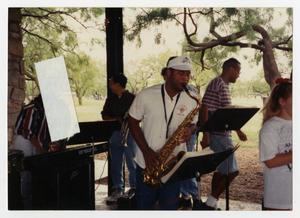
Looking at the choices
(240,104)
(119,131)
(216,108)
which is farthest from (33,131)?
(240,104)

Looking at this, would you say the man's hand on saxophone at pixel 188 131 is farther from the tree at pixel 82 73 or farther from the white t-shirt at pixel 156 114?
the tree at pixel 82 73

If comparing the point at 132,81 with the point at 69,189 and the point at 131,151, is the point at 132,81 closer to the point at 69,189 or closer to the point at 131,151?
the point at 131,151

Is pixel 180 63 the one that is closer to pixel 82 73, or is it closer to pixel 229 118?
pixel 229 118

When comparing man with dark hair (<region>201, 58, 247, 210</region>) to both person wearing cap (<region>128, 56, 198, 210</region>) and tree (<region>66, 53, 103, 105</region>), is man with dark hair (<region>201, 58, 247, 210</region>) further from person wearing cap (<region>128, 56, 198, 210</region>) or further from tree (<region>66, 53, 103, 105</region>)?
tree (<region>66, 53, 103, 105</region>)

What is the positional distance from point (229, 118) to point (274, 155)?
433mm

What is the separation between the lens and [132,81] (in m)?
3.86

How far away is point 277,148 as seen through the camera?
3559 millimetres

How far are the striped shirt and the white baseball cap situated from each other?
0.79 feet

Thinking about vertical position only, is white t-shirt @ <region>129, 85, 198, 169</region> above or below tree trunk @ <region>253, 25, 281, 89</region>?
below

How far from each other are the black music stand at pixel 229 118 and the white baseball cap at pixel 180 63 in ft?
1.40

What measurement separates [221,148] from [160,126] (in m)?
0.53

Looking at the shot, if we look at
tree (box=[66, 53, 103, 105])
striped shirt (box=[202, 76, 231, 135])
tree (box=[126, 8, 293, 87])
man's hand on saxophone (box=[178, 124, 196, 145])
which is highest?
tree (box=[126, 8, 293, 87])

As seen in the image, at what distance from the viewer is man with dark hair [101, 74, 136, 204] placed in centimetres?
383

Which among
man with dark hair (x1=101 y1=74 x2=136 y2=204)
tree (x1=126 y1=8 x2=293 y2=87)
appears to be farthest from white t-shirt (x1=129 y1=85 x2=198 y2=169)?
tree (x1=126 y1=8 x2=293 y2=87)
